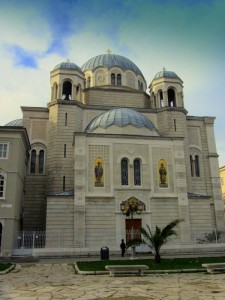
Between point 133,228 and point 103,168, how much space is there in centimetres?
512

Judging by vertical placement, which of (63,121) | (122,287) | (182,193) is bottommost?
(122,287)

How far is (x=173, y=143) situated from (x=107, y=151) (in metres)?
5.70

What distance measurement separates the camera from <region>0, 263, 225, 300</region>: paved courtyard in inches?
295

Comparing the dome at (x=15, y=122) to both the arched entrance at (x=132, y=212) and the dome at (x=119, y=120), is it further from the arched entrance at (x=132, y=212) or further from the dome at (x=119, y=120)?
the arched entrance at (x=132, y=212)

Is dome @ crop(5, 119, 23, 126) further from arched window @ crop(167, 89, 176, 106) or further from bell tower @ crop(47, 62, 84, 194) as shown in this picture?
arched window @ crop(167, 89, 176, 106)

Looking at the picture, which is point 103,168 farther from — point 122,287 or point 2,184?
point 122,287

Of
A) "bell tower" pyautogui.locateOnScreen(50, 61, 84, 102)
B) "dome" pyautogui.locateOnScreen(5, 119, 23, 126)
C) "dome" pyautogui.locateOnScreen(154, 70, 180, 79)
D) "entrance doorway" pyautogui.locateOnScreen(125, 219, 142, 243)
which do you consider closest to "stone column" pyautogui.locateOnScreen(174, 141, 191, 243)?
"entrance doorway" pyautogui.locateOnScreen(125, 219, 142, 243)

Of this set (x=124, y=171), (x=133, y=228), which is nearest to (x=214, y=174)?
(x=124, y=171)

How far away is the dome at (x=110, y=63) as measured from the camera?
1462 inches

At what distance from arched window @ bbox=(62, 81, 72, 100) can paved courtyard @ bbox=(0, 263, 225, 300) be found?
23844 mm

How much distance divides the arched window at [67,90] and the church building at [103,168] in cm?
10

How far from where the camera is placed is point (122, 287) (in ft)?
28.7

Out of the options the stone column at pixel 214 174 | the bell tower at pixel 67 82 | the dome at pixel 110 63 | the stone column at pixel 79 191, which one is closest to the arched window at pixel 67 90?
the bell tower at pixel 67 82

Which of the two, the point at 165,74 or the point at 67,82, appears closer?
the point at 67,82
